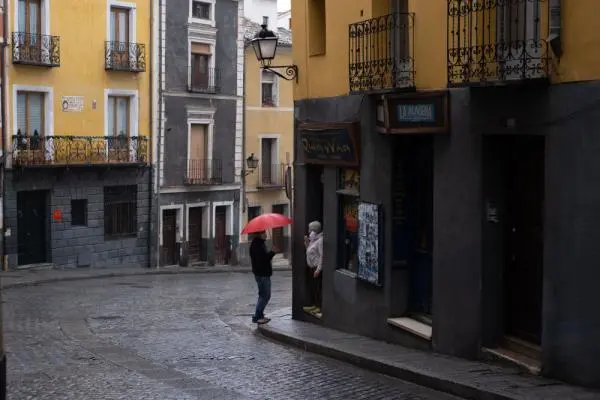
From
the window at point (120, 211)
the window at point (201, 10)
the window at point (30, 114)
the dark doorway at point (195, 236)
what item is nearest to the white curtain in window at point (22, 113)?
the window at point (30, 114)

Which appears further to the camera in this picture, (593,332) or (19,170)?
(19,170)

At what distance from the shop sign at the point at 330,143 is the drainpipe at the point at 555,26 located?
502 centimetres

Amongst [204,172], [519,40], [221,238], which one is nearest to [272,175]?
[221,238]

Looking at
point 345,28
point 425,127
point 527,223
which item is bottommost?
point 527,223

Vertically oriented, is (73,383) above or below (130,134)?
below

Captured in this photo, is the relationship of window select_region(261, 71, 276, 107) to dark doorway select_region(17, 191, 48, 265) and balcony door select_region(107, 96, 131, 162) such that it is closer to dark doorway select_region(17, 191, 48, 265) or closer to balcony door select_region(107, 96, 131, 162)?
balcony door select_region(107, 96, 131, 162)

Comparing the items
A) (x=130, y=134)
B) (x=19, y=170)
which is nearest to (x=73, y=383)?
(x=19, y=170)

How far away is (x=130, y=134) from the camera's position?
124ft

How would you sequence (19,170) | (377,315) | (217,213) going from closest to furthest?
(377,315) → (19,170) → (217,213)

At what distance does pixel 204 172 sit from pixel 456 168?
29.0 m

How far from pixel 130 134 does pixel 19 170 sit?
5.48 m

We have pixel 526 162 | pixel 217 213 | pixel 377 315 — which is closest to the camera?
pixel 526 162

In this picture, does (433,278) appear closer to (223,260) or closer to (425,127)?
(425,127)

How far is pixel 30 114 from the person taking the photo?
3416 cm
